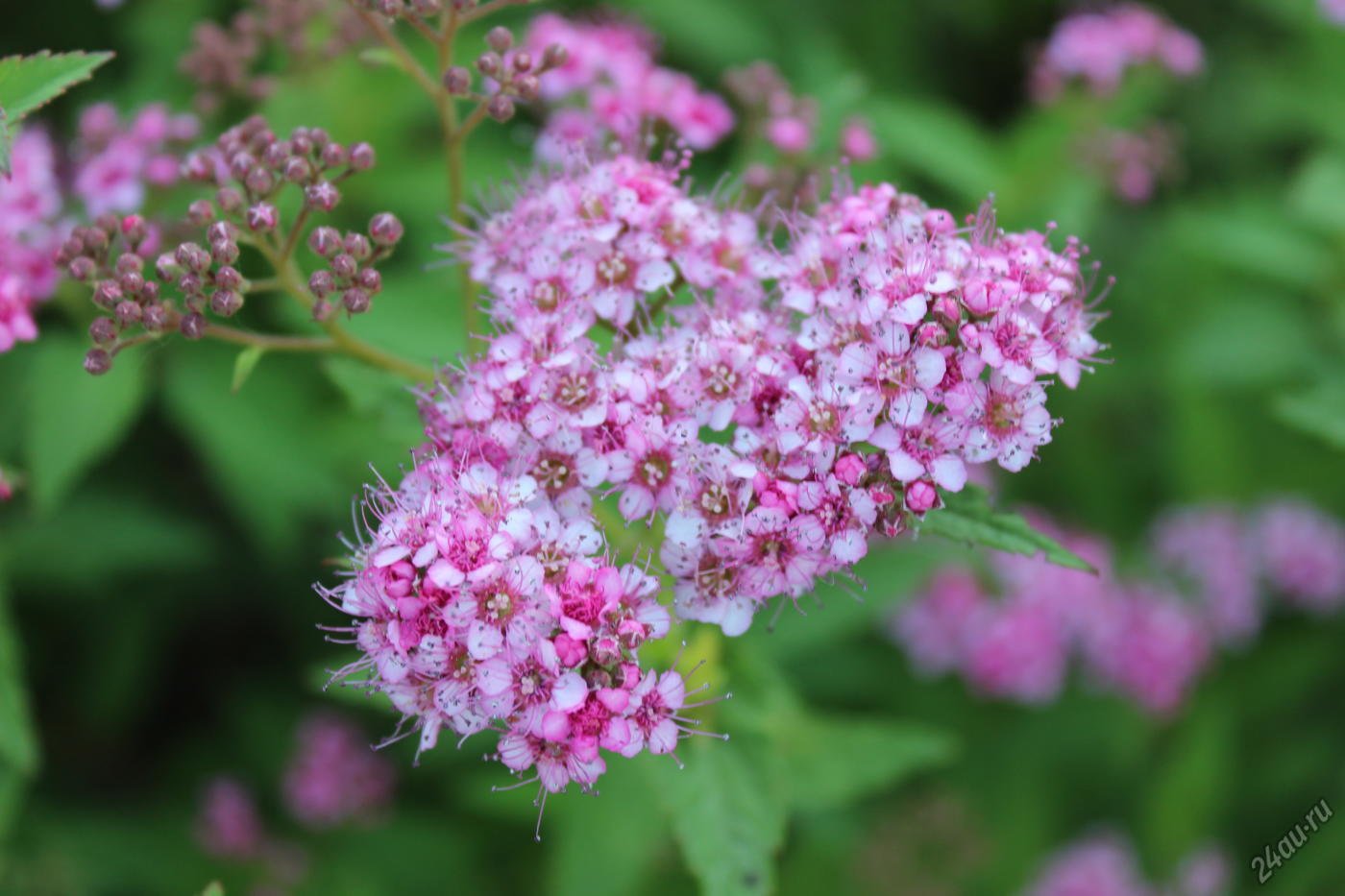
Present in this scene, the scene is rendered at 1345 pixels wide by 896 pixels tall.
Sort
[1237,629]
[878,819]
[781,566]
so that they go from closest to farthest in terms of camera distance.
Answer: [781,566], [878,819], [1237,629]

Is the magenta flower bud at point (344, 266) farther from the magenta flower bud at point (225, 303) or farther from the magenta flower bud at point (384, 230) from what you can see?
the magenta flower bud at point (225, 303)

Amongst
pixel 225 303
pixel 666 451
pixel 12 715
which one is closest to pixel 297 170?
pixel 225 303

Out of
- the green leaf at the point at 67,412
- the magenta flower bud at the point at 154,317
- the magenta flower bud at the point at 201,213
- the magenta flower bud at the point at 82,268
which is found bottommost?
the green leaf at the point at 67,412

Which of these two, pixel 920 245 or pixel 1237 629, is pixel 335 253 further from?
pixel 1237 629

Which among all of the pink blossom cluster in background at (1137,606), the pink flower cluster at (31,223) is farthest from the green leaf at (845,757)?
the pink flower cluster at (31,223)

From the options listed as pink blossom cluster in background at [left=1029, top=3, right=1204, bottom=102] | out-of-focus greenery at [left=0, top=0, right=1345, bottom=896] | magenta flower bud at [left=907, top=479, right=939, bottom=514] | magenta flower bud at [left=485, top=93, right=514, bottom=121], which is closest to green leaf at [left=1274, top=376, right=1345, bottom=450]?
out-of-focus greenery at [left=0, top=0, right=1345, bottom=896]

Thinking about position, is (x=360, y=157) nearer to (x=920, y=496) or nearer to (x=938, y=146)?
(x=920, y=496)

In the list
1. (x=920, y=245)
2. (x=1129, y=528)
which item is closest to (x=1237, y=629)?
(x=1129, y=528)
